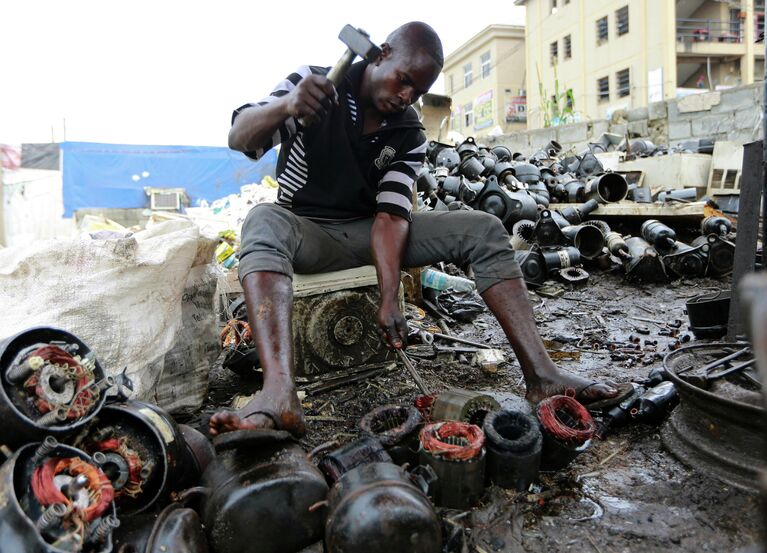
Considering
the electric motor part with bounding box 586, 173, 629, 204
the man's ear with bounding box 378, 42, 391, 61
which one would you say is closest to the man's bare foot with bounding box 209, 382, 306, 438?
the man's ear with bounding box 378, 42, 391, 61

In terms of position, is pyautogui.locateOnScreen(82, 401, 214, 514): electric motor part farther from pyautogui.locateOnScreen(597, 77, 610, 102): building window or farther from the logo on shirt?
pyautogui.locateOnScreen(597, 77, 610, 102): building window

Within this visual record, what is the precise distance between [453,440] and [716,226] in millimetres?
5132

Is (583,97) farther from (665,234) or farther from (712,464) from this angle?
(712,464)

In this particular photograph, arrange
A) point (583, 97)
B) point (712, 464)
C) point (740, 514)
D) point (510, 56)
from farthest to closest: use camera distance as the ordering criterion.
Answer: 1. point (510, 56)
2. point (583, 97)
3. point (712, 464)
4. point (740, 514)

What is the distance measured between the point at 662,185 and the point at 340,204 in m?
7.86

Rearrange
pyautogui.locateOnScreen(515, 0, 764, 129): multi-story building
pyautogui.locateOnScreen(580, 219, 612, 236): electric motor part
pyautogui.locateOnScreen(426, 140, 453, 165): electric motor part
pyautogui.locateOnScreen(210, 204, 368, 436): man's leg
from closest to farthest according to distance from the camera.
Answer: pyautogui.locateOnScreen(210, 204, 368, 436): man's leg < pyautogui.locateOnScreen(580, 219, 612, 236): electric motor part < pyautogui.locateOnScreen(426, 140, 453, 165): electric motor part < pyautogui.locateOnScreen(515, 0, 764, 129): multi-story building

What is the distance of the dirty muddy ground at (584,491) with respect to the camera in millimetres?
1357

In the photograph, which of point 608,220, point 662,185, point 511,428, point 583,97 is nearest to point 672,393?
point 511,428

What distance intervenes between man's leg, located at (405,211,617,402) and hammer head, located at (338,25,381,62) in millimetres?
809

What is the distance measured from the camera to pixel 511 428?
166 cm

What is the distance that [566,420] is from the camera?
1718mm

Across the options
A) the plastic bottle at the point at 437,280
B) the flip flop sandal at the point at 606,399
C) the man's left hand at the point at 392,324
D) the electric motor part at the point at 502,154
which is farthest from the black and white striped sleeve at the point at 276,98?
the electric motor part at the point at 502,154

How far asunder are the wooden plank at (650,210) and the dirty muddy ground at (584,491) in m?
3.62

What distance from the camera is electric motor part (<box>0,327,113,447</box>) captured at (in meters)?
1.15
